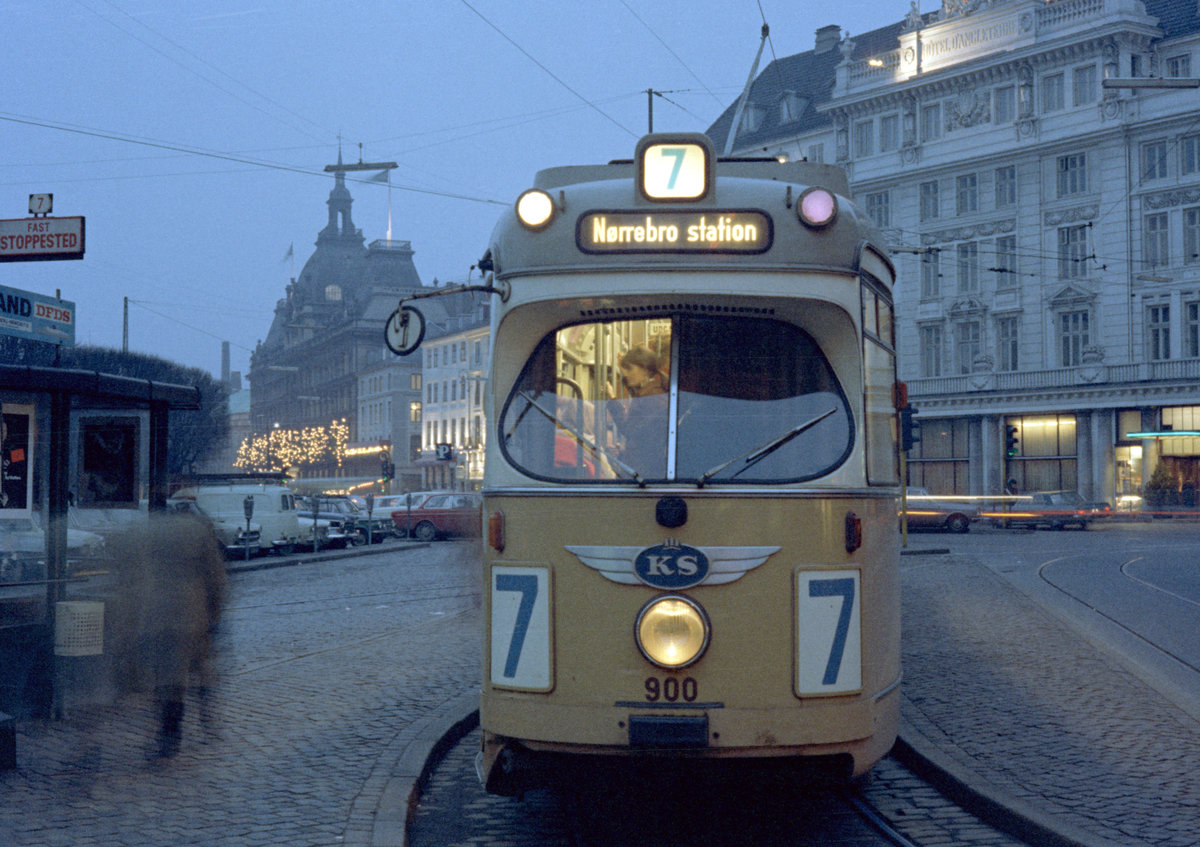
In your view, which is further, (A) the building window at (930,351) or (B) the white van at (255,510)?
(A) the building window at (930,351)

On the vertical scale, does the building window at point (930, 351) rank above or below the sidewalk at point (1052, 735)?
above

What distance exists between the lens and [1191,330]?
4703 cm

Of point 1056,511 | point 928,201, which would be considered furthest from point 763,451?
point 928,201

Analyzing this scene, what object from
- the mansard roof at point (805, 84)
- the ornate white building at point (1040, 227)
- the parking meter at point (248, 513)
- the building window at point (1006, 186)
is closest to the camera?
the parking meter at point (248, 513)

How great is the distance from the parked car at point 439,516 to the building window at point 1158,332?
2490 cm

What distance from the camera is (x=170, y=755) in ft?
24.6

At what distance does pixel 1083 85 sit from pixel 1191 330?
9889 mm

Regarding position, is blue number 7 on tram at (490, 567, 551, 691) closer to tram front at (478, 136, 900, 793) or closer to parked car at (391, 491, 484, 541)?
tram front at (478, 136, 900, 793)

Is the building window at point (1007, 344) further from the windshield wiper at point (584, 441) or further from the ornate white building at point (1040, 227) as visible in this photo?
the windshield wiper at point (584, 441)

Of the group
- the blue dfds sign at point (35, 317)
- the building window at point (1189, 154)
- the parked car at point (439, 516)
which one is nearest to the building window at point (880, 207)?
the building window at point (1189, 154)

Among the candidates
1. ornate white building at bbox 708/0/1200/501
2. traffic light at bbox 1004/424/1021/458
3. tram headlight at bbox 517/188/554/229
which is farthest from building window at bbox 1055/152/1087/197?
tram headlight at bbox 517/188/554/229

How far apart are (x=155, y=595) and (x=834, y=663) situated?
4527 millimetres

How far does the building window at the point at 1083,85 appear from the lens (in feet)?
162

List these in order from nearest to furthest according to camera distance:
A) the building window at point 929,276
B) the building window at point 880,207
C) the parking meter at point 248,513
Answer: the parking meter at point 248,513, the building window at point 929,276, the building window at point 880,207
